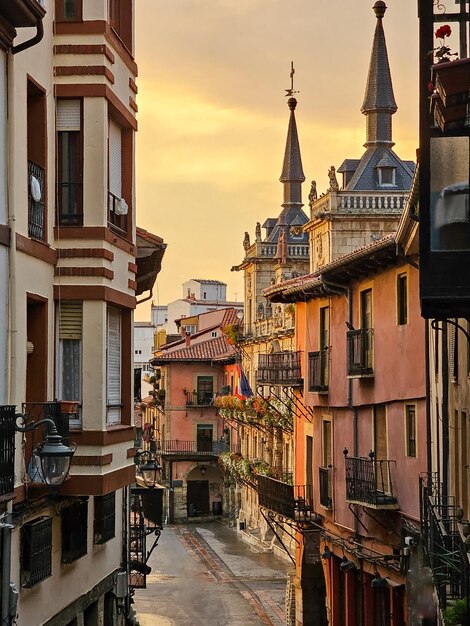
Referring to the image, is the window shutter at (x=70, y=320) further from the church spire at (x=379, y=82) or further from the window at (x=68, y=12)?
the church spire at (x=379, y=82)

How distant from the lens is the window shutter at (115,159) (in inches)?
759

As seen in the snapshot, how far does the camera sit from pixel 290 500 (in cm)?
3438

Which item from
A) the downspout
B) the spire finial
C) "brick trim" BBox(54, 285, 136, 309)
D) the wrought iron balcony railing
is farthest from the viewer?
the wrought iron balcony railing

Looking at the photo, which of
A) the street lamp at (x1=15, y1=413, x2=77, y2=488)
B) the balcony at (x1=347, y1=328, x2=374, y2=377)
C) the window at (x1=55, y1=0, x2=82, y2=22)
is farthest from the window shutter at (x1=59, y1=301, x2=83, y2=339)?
the balcony at (x1=347, y1=328, x2=374, y2=377)

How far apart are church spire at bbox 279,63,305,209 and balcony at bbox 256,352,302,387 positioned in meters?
36.2

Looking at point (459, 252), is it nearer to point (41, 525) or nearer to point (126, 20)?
point (41, 525)

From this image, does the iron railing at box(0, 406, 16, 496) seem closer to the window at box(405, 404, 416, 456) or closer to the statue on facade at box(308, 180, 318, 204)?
the window at box(405, 404, 416, 456)

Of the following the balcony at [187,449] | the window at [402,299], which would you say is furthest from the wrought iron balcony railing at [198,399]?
the window at [402,299]

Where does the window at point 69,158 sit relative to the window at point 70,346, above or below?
above

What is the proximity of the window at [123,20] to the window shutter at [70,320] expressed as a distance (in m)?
4.26

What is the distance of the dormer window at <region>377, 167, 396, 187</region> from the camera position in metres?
58.5

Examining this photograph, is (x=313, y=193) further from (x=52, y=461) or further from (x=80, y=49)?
(x=52, y=461)

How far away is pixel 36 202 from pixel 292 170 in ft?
210

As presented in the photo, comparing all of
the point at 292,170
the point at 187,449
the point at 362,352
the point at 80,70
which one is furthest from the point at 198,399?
the point at 80,70
